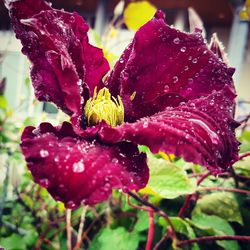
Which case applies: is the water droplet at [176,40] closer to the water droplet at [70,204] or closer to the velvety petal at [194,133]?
the velvety petal at [194,133]

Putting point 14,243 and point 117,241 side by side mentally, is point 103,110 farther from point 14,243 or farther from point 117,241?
point 14,243

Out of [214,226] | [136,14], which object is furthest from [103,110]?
[136,14]

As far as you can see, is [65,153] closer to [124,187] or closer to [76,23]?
[124,187]

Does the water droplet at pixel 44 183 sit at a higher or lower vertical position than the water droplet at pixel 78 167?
Answer: lower

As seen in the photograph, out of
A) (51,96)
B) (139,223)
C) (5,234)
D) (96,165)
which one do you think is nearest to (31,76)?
(51,96)

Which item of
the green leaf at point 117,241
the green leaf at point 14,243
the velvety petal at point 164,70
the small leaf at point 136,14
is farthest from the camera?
the small leaf at point 136,14

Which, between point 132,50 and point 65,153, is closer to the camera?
point 65,153

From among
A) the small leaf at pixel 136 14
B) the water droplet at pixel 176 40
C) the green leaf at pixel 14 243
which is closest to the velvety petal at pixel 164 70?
the water droplet at pixel 176 40
